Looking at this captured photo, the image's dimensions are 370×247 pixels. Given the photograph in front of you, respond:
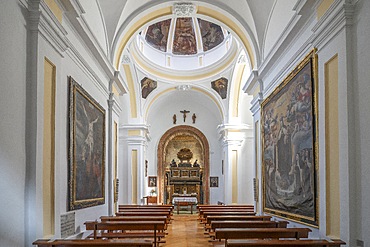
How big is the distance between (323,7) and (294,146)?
2.69 metres

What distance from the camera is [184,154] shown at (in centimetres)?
2705

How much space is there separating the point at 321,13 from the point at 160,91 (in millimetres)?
15560

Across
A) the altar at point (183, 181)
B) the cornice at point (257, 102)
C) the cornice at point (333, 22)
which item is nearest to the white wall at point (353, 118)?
the cornice at point (333, 22)

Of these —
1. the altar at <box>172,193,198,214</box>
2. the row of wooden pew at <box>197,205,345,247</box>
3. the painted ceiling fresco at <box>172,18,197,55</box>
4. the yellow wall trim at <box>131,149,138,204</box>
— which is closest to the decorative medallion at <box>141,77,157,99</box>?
the painted ceiling fresco at <box>172,18,197,55</box>

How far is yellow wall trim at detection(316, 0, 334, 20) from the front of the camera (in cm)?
650

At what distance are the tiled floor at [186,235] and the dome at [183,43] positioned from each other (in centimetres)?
805

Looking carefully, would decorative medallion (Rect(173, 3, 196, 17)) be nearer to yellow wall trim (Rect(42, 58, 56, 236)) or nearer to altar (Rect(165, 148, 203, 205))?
yellow wall trim (Rect(42, 58, 56, 236))

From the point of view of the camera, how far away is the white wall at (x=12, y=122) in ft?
15.9

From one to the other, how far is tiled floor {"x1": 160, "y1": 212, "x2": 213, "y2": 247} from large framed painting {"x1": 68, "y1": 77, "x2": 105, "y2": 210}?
257cm

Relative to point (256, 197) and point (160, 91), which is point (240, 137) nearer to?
point (160, 91)

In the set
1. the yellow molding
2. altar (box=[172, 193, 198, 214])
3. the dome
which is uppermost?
the dome

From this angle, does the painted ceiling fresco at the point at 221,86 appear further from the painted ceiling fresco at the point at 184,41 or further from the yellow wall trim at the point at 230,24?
the yellow wall trim at the point at 230,24

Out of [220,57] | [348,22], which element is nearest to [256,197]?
[348,22]

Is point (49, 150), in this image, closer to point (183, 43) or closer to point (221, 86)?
point (221, 86)
